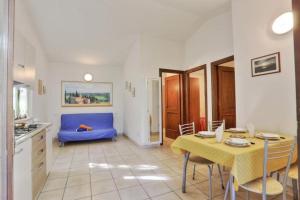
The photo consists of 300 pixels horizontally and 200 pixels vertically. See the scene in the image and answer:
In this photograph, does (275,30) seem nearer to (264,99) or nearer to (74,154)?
(264,99)

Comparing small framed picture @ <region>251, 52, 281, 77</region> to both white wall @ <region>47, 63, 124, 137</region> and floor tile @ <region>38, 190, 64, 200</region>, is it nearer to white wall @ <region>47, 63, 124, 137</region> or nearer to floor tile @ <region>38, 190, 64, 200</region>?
floor tile @ <region>38, 190, 64, 200</region>

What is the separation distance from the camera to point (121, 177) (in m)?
2.41

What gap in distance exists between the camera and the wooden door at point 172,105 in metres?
4.48

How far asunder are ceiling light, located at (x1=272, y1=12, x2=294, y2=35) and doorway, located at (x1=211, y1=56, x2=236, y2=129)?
123 cm

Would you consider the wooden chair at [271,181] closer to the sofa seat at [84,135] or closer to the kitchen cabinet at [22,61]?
the kitchen cabinet at [22,61]

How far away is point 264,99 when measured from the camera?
2275 mm

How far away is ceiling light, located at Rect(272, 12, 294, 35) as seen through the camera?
6.53 ft

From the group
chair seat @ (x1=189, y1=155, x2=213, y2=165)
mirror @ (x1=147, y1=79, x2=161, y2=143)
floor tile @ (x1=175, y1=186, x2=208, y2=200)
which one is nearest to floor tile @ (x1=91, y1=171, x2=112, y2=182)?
floor tile @ (x1=175, y1=186, x2=208, y2=200)

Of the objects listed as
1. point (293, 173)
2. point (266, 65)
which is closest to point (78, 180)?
point (293, 173)

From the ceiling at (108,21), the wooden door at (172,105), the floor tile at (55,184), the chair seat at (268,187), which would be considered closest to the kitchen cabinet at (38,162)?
the floor tile at (55,184)

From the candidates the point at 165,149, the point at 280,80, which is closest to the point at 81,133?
the point at 165,149

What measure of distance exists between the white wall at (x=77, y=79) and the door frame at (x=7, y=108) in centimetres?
453

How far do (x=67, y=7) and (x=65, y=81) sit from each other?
259 cm

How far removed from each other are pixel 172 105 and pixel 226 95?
60.6 inches
